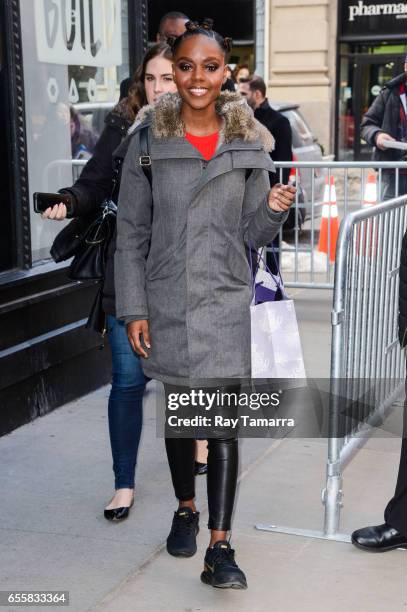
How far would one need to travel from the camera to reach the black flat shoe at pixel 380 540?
→ 151 inches

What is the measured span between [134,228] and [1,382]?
5.79 ft

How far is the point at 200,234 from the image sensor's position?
341cm

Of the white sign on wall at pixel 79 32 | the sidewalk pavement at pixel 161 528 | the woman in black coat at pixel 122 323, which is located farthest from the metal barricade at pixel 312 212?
the woman in black coat at pixel 122 323

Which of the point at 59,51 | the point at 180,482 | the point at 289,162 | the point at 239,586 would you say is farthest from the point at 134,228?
the point at 289,162

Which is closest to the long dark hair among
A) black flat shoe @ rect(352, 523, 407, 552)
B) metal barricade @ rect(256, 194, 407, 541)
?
metal barricade @ rect(256, 194, 407, 541)

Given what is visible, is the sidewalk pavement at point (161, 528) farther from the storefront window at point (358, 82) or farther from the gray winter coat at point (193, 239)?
the storefront window at point (358, 82)

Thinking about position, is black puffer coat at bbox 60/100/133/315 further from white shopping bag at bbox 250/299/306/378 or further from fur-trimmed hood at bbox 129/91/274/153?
white shopping bag at bbox 250/299/306/378

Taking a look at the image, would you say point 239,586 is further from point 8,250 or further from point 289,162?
point 289,162

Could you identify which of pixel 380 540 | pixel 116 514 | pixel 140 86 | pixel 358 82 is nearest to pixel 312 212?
pixel 140 86

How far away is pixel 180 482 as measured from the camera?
3785 millimetres

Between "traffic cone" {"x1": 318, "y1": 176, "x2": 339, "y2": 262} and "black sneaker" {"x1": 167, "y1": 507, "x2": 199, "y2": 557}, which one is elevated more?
"traffic cone" {"x1": 318, "y1": 176, "x2": 339, "y2": 262}

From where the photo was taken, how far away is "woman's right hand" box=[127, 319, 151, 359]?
3.56 metres

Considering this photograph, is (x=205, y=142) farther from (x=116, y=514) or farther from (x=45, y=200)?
(x=116, y=514)

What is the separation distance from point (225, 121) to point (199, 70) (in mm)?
204
